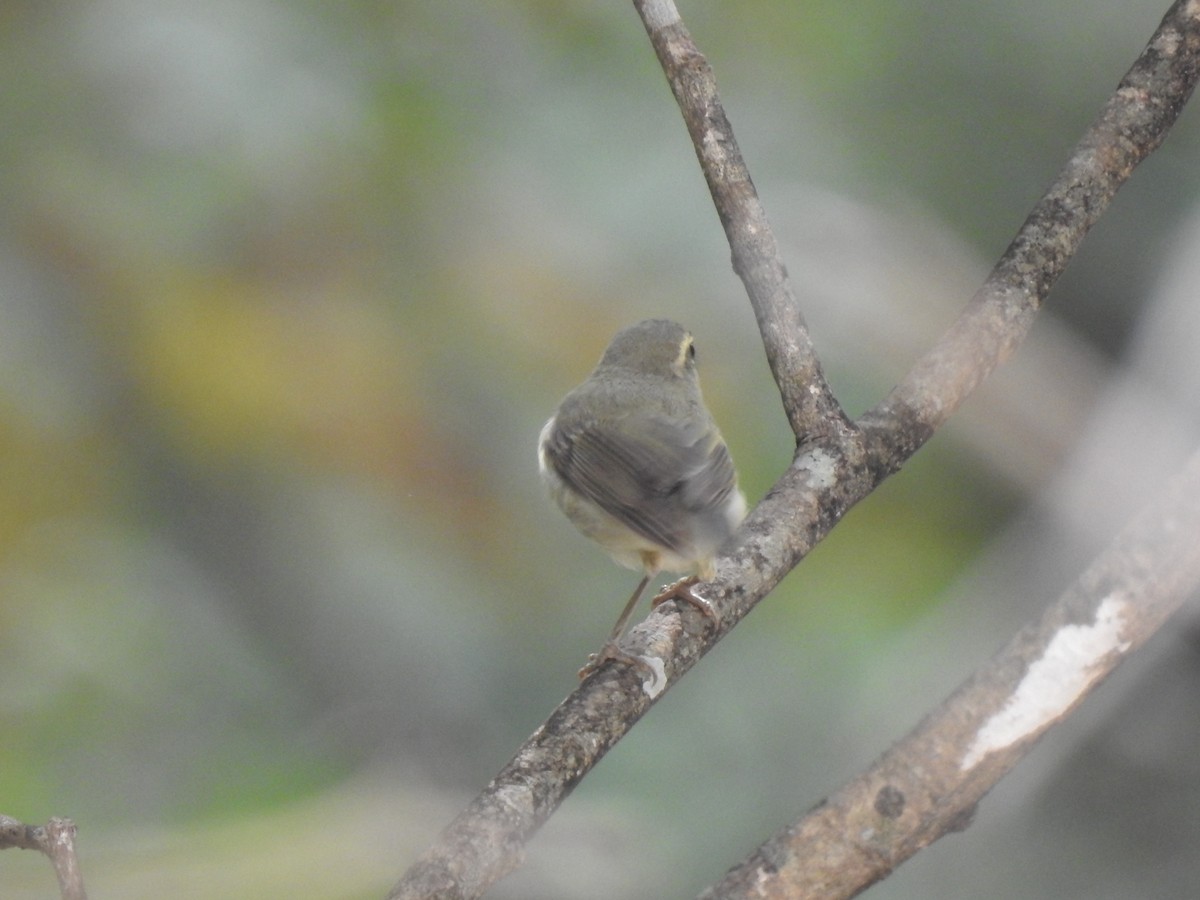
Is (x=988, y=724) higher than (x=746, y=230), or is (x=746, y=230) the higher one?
(x=746, y=230)

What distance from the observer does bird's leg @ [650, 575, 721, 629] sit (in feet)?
4.94

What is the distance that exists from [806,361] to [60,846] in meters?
1.15

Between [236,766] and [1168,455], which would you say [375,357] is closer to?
[236,766]

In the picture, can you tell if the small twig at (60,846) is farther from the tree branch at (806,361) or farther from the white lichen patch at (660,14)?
the white lichen patch at (660,14)

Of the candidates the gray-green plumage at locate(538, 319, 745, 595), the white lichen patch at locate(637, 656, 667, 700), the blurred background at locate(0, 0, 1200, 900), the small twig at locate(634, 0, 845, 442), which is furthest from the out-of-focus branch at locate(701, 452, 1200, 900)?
the blurred background at locate(0, 0, 1200, 900)

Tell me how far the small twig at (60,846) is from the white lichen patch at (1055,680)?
2.85 ft

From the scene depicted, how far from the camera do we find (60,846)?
95 centimetres

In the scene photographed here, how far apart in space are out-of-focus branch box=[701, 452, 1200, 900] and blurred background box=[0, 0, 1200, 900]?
1287mm

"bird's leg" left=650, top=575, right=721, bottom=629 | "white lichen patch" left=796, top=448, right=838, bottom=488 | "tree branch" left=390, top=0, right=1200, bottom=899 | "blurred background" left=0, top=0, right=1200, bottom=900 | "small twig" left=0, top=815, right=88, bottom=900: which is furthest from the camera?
"blurred background" left=0, top=0, right=1200, bottom=900

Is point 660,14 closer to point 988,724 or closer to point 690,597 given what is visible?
point 690,597

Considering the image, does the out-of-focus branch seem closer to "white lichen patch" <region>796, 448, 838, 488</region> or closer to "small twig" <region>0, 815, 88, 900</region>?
"white lichen patch" <region>796, 448, 838, 488</region>

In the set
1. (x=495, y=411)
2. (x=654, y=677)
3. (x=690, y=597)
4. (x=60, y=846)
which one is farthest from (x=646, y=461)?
(x=495, y=411)

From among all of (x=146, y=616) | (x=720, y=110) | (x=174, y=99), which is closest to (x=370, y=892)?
(x=146, y=616)

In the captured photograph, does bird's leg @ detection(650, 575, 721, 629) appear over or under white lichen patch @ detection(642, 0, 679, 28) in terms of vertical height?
under
